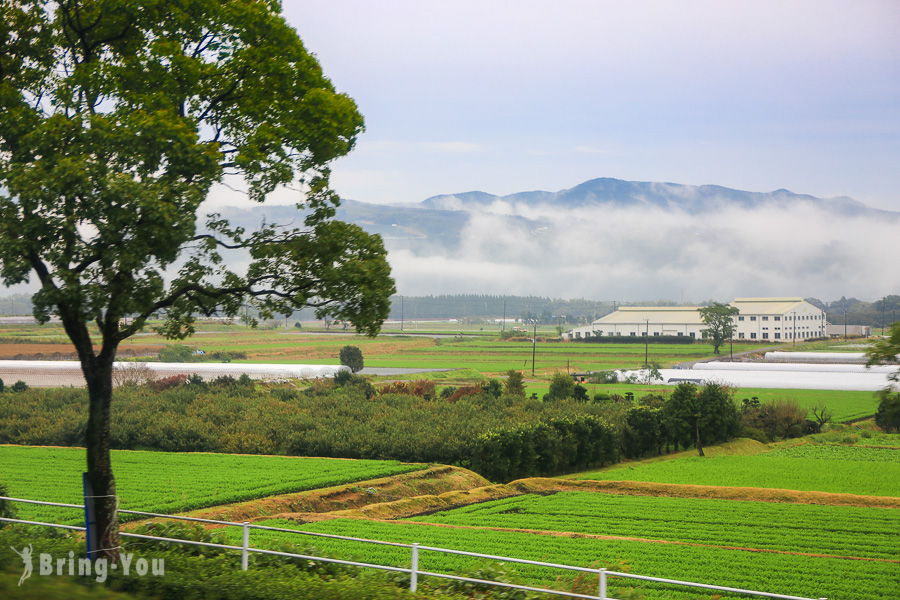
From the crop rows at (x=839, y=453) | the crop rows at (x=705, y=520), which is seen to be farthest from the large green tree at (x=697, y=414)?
the crop rows at (x=705, y=520)

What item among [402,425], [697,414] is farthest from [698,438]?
[402,425]

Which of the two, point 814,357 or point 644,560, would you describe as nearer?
point 644,560

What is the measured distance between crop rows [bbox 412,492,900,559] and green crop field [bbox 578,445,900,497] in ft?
14.7

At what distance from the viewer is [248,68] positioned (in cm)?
1160

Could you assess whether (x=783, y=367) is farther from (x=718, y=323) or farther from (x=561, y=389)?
(x=561, y=389)

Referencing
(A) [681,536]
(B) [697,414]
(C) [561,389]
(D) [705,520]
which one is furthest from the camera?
(C) [561,389]

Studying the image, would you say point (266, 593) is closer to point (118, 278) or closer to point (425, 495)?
point (118, 278)

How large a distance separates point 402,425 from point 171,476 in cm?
1267

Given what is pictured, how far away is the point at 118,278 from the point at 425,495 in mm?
20821

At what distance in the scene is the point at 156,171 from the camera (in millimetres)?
10555

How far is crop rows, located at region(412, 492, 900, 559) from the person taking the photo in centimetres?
2111

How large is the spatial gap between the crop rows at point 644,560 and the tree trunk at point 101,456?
5367 millimetres

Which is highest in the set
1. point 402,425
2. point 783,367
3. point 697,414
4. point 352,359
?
point 783,367

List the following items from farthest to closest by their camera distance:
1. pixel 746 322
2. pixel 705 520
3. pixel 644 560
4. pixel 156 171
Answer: pixel 746 322
pixel 705 520
pixel 644 560
pixel 156 171
